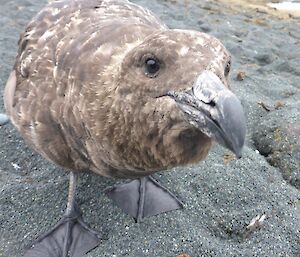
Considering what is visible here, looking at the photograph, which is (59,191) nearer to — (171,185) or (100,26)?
(171,185)

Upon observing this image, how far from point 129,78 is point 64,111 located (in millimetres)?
659

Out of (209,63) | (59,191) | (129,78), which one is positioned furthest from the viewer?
(59,191)

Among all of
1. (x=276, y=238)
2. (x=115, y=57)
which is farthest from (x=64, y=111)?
(x=276, y=238)

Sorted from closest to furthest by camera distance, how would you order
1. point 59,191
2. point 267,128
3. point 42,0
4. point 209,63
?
point 209,63 → point 59,191 → point 267,128 → point 42,0

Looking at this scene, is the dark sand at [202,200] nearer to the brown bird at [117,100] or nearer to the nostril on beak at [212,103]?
the brown bird at [117,100]

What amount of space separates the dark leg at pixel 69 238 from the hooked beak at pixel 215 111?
1.66 meters

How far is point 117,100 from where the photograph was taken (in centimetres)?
255

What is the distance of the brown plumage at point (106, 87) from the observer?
2.34 metres

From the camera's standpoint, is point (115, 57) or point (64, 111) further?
point (64, 111)

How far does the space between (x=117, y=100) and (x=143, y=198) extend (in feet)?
5.03

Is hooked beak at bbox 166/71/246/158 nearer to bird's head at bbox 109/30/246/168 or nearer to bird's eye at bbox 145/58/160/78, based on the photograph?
bird's head at bbox 109/30/246/168

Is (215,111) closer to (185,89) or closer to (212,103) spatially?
(212,103)

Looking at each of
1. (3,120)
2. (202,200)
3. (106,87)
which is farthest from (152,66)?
(3,120)

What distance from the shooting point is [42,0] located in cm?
737
